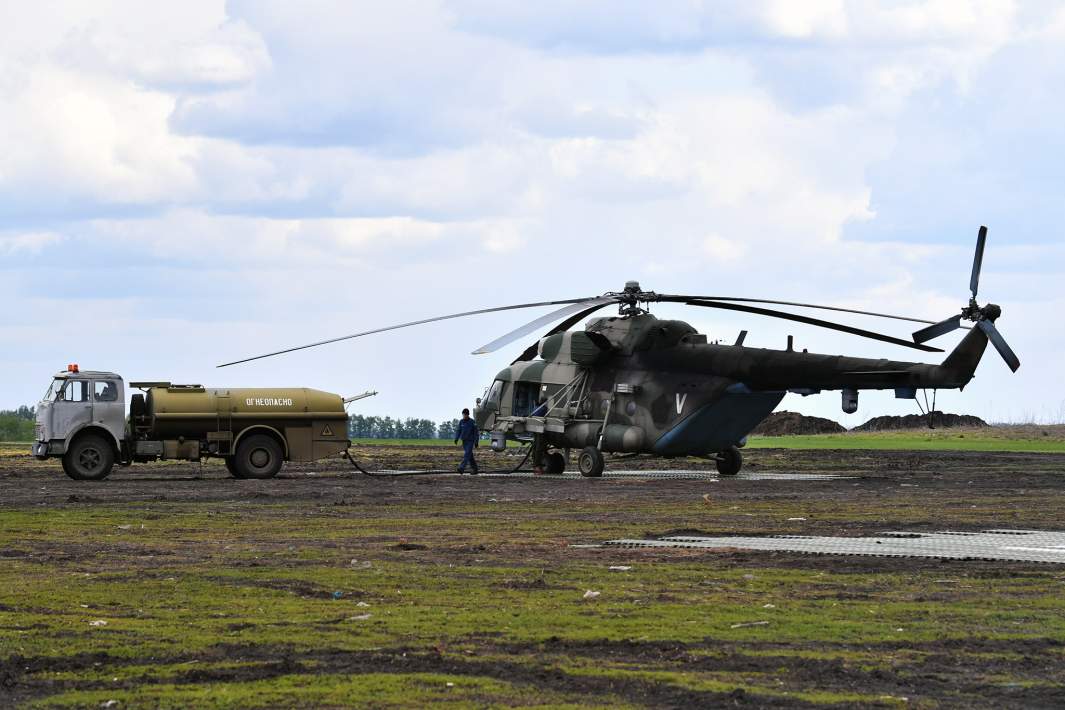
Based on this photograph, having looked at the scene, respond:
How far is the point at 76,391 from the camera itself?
35.3 m

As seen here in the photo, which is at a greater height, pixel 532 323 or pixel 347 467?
pixel 532 323

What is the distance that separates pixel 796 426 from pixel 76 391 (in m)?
68.4

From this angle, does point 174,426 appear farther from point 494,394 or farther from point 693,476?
point 693,476

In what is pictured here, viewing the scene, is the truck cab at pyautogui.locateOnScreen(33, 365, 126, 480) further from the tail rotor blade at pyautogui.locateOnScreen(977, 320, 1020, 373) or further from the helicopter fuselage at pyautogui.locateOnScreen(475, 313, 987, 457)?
the tail rotor blade at pyautogui.locateOnScreen(977, 320, 1020, 373)

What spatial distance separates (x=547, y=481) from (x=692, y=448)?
3.42 metres

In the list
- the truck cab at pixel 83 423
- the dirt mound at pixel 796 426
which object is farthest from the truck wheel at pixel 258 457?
the dirt mound at pixel 796 426

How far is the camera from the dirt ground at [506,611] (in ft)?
29.9

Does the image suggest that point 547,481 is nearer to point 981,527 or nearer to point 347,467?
point 347,467

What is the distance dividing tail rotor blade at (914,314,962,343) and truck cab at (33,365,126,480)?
18.0 metres

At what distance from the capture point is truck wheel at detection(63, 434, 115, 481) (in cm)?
3516

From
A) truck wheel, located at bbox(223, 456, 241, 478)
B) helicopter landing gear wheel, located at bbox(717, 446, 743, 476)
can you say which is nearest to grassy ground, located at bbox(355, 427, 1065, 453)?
helicopter landing gear wheel, located at bbox(717, 446, 743, 476)

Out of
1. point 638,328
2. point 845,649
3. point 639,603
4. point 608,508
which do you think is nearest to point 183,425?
point 638,328

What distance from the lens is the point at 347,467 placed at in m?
44.8

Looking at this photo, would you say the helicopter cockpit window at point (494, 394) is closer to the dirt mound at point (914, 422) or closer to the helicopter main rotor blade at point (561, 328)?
the helicopter main rotor blade at point (561, 328)
